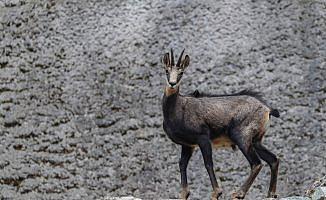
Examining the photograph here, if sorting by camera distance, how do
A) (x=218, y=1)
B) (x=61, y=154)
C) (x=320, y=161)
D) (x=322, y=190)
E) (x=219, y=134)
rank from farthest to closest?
1. (x=218, y=1)
2. (x=61, y=154)
3. (x=320, y=161)
4. (x=219, y=134)
5. (x=322, y=190)

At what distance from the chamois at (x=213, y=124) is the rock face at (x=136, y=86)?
1031 millimetres

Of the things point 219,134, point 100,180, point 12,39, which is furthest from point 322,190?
point 12,39

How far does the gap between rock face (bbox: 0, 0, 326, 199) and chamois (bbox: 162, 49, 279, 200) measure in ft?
3.38

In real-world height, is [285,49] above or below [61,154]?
above

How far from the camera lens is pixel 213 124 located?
277cm

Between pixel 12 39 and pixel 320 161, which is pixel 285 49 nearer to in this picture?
pixel 320 161

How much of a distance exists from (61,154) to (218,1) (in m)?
1.23

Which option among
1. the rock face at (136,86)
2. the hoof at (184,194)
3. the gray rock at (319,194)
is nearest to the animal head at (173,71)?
the hoof at (184,194)

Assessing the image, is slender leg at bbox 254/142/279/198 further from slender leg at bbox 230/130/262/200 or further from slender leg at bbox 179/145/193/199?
slender leg at bbox 179/145/193/199

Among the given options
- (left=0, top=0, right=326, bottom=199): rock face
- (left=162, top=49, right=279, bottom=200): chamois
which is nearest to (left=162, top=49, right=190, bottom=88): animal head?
(left=162, top=49, right=279, bottom=200): chamois

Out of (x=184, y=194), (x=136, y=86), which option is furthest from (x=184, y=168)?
(x=136, y=86)

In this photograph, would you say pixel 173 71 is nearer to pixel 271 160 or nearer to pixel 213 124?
pixel 213 124

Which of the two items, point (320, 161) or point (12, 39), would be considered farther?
point (12, 39)

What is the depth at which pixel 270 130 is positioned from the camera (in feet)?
12.8
